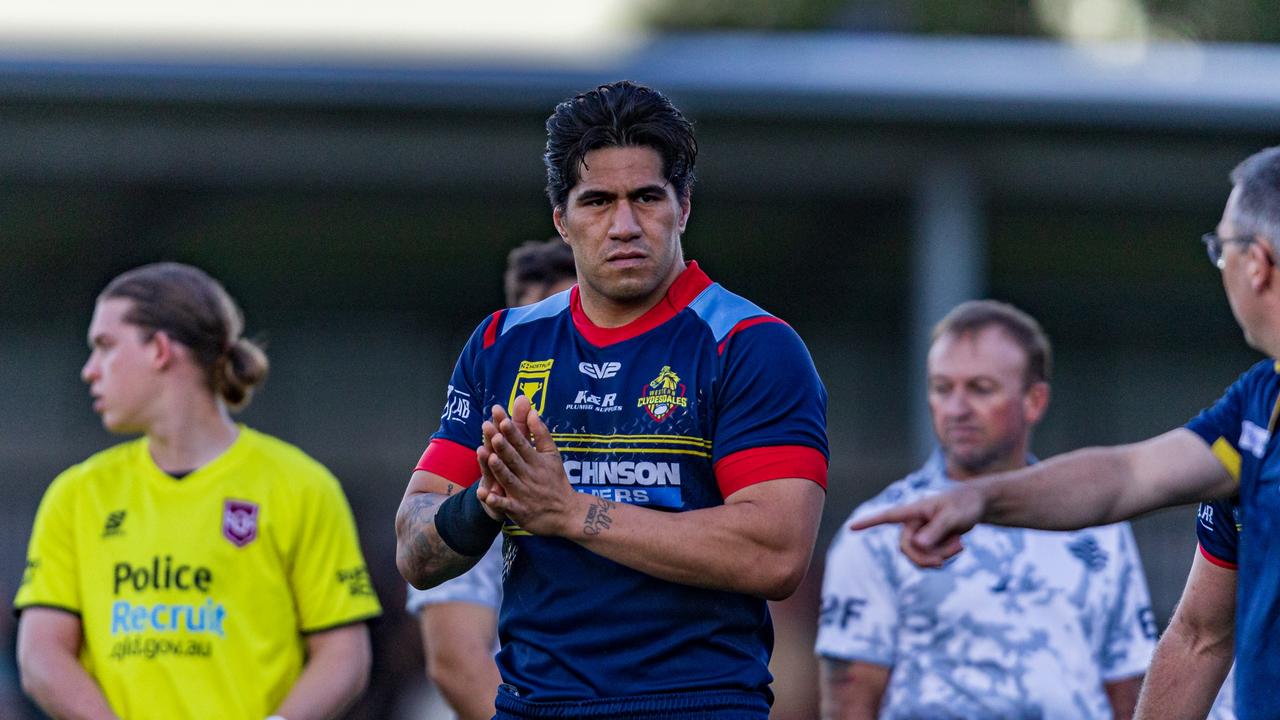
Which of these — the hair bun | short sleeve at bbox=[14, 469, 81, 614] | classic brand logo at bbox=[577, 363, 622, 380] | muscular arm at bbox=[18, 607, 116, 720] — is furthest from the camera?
the hair bun

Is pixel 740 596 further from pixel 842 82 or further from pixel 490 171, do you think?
pixel 490 171

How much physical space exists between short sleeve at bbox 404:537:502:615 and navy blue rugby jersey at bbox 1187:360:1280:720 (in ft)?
7.22

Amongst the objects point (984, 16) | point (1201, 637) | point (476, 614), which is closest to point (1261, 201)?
point (1201, 637)

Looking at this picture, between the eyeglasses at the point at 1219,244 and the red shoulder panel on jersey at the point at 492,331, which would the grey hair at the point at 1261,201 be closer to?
the eyeglasses at the point at 1219,244

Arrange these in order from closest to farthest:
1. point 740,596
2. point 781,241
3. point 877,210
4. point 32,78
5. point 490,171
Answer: point 740,596 → point 32,78 → point 490,171 → point 877,210 → point 781,241

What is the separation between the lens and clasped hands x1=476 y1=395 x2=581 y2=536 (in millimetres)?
2902

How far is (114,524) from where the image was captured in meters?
4.42

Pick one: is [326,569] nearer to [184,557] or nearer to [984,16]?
[184,557]

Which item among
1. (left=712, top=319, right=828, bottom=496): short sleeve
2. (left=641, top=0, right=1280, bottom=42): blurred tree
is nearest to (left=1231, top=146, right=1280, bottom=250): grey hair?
(left=712, top=319, right=828, bottom=496): short sleeve

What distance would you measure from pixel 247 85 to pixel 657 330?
30.2ft

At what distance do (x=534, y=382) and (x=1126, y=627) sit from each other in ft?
7.33

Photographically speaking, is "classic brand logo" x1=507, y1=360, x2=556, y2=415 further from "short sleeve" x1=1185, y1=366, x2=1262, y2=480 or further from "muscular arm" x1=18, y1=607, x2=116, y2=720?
"muscular arm" x1=18, y1=607, x2=116, y2=720

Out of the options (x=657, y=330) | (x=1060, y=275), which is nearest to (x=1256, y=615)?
(x=657, y=330)

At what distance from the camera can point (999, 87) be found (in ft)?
39.3
